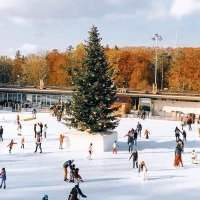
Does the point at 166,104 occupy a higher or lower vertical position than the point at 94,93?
lower

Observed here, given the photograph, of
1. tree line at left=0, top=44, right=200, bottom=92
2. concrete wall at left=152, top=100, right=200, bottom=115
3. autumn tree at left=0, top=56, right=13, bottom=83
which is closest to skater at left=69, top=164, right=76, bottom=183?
concrete wall at left=152, top=100, right=200, bottom=115

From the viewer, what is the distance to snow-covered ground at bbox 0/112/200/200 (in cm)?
2172

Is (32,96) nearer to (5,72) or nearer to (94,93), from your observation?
(5,72)

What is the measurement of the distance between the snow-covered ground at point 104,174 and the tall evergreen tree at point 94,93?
6.65ft

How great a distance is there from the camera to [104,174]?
25.4m

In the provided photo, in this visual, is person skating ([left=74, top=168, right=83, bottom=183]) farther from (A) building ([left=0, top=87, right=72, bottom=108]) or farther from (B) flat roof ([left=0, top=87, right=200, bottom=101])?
(A) building ([left=0, top=87, right=72, bottom=108])

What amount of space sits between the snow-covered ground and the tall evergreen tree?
79.8 inches

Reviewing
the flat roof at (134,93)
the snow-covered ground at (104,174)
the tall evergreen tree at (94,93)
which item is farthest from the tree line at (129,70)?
the snow-covered ground at (104,174)

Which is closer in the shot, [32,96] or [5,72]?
[32,96]

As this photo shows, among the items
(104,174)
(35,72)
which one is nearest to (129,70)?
(35,72)

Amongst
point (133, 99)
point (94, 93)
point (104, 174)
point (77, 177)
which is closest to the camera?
point (77, 177)

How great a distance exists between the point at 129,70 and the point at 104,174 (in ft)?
181

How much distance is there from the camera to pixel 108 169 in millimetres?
26672

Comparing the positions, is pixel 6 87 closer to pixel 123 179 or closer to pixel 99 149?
pixel 99 149
